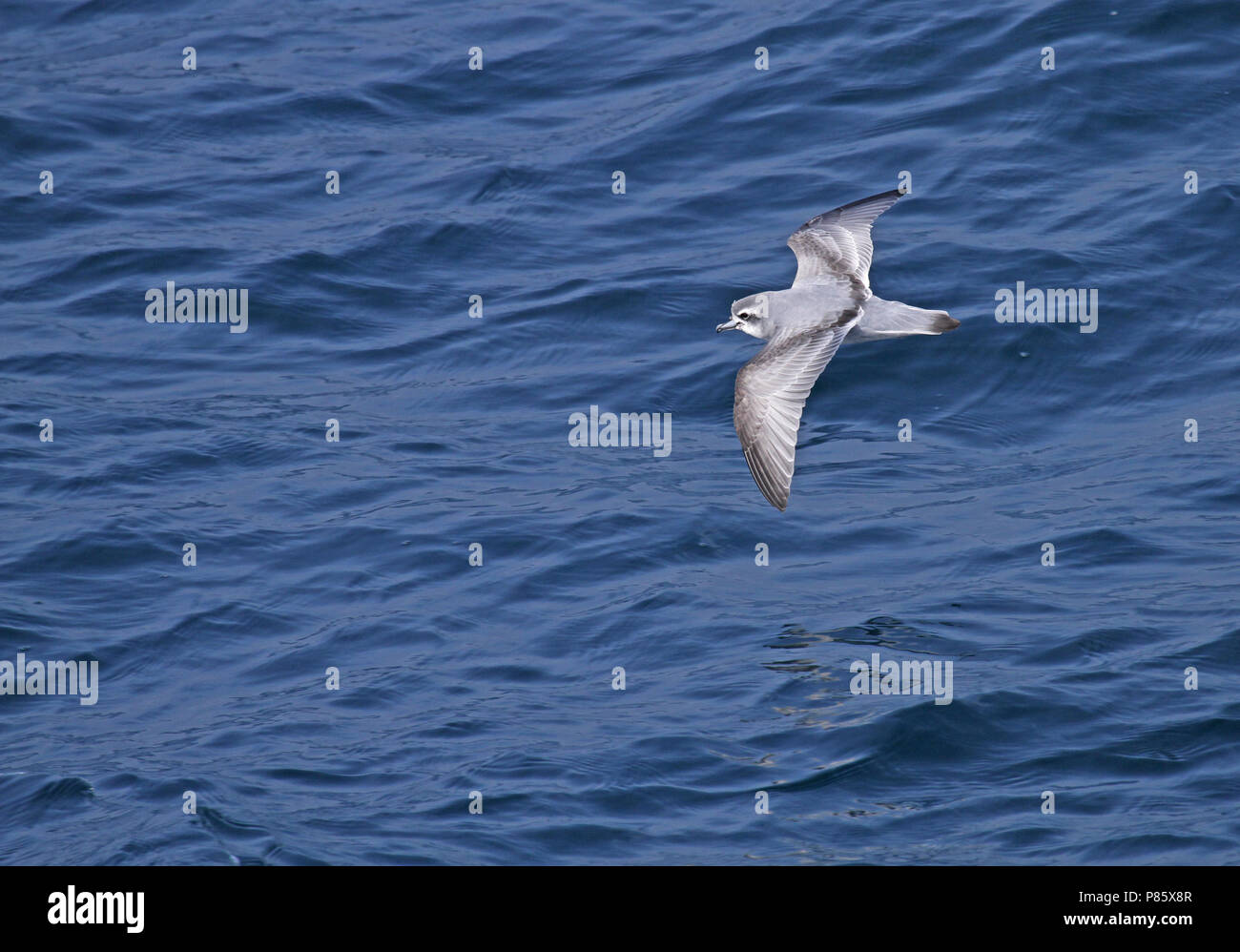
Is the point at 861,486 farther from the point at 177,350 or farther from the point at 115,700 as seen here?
the point at 177,350

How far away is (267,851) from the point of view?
9.13 metres

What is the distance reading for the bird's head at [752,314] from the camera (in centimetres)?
1243

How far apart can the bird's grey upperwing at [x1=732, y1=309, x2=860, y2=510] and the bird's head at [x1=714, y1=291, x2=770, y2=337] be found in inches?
16.0

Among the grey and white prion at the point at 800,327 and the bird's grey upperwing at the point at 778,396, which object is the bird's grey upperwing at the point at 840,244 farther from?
the bird's grey upperwing at the point at 778,396

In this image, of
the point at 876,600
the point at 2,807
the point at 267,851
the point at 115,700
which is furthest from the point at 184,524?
the point at 876,600

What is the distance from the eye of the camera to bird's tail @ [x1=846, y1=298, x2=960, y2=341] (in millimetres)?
12141

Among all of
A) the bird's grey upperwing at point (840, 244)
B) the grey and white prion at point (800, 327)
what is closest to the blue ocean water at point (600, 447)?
the bird's grey upperwing at point (840, 244)

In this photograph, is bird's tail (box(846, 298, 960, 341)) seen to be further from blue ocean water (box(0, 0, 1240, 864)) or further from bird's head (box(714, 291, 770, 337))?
blue ocean water (box(0, 0, 1240, 864))

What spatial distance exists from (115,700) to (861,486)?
5.45 metres

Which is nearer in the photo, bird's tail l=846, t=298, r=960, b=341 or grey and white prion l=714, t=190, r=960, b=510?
grey and white prion l=714, t=190, r=960, b=510

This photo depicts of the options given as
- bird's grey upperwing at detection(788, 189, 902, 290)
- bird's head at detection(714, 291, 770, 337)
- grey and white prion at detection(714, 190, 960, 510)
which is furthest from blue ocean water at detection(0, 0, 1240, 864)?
bird's head at detection(714, 291, 770, 337)

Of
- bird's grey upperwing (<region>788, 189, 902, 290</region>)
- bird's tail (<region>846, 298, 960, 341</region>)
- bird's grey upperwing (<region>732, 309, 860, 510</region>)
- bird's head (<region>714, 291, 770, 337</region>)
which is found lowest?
bird's grey upperwing (<region>732, 309, 860, 510</region>)

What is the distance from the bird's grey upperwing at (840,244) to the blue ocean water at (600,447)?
739 mm

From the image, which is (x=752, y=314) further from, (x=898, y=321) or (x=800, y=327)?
(x=898, y=321)
